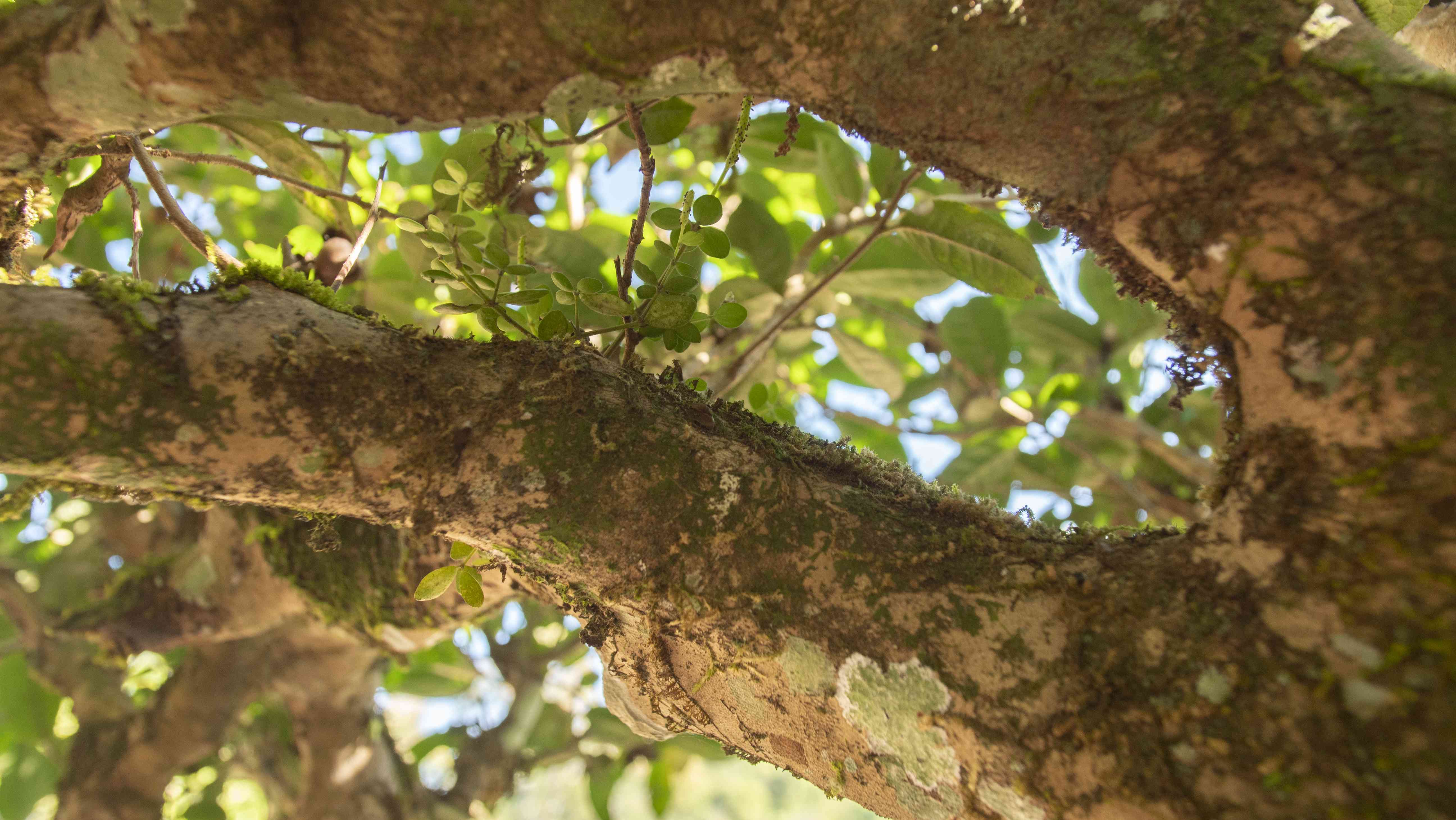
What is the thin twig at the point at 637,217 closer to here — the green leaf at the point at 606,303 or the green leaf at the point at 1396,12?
the green leaf at the point at 606,303

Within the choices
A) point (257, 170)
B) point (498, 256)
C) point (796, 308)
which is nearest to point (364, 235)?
point (257, 170)

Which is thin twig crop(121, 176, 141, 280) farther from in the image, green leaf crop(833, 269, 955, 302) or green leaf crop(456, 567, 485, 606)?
green leaf crop(833, 269, 955, 302)

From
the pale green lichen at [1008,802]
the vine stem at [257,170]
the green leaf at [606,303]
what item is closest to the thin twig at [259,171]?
the vine stem at [257,170]

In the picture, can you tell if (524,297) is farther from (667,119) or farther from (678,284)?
(667,119)

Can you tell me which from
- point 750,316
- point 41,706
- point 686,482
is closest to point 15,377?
point 686,482

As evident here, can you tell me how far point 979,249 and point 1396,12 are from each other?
2.32 ft

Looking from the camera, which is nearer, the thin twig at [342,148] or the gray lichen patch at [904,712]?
the gray lichen patch at [904,712]

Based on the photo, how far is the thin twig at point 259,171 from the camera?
1358mm

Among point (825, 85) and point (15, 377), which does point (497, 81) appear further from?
point (15, 377)

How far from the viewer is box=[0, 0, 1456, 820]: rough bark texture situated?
663 mm

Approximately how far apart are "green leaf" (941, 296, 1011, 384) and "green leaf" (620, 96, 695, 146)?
1587 millimetres

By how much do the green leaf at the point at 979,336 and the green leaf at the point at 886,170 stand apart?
85 cm

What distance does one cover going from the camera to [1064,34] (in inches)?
31.1

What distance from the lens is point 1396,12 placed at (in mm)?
1091
